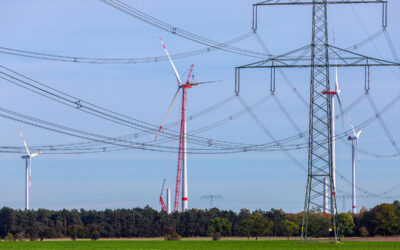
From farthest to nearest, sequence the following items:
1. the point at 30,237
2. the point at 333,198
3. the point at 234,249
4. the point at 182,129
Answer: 1. the point at 30,237
2. the point at 182,129
3. the point at 234,249
4. the point at 333,198

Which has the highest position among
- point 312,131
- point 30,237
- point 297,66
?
point 297,66

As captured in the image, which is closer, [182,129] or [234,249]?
[234,249]

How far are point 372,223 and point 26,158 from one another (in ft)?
308

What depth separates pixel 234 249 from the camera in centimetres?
10131

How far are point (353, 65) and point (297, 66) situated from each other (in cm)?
685

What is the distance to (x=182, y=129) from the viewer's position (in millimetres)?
172500

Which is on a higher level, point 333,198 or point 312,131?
point 312,131

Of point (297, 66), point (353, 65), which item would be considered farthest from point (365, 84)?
point (297, 66)

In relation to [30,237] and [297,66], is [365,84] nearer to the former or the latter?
[297,66]

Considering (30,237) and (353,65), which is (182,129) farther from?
(353,65)

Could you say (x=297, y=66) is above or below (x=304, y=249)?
above

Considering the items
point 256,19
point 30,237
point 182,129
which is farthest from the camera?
point 30,237

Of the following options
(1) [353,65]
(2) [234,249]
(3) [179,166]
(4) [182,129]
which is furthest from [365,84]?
(3) [179,166]

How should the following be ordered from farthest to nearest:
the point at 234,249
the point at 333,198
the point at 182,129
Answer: the point at 182,129 < the point at 234,249 < the point at 333,198
